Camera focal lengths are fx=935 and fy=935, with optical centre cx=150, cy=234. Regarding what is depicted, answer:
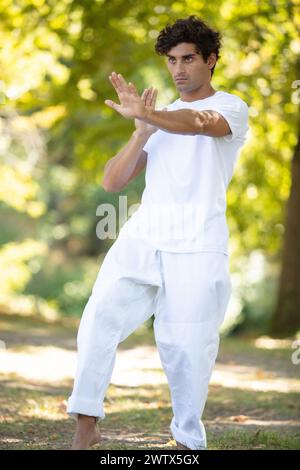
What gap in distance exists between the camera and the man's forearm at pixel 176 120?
155 inches

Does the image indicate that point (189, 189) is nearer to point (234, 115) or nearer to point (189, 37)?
point (234, 115)

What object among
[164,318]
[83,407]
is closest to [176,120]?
[164,318]

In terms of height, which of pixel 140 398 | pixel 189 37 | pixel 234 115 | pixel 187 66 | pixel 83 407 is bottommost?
pixel 83 407

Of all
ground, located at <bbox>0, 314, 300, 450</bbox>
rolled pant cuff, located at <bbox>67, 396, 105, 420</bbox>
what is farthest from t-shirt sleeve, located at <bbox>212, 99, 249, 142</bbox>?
ground, located at <bbox>0, 314, 300, 450</bbox>

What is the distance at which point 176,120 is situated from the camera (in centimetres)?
400

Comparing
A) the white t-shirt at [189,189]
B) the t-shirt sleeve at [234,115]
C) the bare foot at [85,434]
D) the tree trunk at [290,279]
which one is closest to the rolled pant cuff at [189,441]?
the bare foot at [85,434]

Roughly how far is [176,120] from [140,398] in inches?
142

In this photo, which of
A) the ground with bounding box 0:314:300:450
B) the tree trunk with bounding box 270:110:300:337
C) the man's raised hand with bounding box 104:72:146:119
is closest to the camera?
the man's raised hand with bounding box 104:72:146:119

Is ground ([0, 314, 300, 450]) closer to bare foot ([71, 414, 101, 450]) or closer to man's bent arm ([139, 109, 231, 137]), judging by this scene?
bare foot ([71, 414, 101, 450])

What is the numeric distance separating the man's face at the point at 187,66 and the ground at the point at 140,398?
1.94 metres

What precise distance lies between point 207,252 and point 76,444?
106 cm

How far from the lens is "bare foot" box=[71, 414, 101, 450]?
167 inches

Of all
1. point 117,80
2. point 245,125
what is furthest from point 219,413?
point 117,80

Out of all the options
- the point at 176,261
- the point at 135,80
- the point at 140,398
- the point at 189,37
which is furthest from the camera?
the point at 135,80
